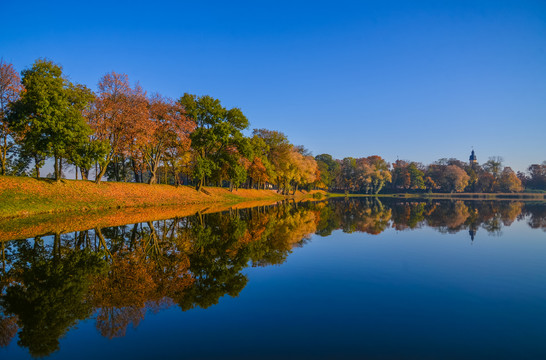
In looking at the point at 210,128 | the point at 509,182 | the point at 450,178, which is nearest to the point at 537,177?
the point at 509,182

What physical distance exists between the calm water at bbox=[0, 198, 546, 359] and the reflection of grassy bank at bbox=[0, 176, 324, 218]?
553 inches

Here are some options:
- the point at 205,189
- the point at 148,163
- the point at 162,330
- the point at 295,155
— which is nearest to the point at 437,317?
the point at 162,330

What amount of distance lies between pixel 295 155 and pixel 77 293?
233 ft

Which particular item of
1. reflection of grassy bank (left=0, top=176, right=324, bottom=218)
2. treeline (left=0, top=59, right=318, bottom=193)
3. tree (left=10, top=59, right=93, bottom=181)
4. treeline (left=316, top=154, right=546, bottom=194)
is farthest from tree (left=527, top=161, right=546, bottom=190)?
tree (left=10, top=59, right=93, bottom=181)

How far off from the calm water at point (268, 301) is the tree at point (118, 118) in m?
25.8

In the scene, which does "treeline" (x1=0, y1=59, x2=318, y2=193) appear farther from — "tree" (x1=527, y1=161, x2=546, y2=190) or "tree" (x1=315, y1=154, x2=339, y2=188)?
"tree" (x1=527, y1=161, x2=546, y2=190)

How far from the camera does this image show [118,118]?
121 ft

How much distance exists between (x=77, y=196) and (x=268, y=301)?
29.6 m

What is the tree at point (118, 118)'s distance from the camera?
119 ft

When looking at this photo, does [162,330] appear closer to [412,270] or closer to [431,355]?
[431,355]

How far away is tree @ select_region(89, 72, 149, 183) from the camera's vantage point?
119 ft

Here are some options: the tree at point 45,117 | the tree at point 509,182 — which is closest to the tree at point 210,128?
the tree at point 45,117

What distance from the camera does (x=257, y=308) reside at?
7.22m

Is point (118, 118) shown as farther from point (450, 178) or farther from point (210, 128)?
point (450, 178)
